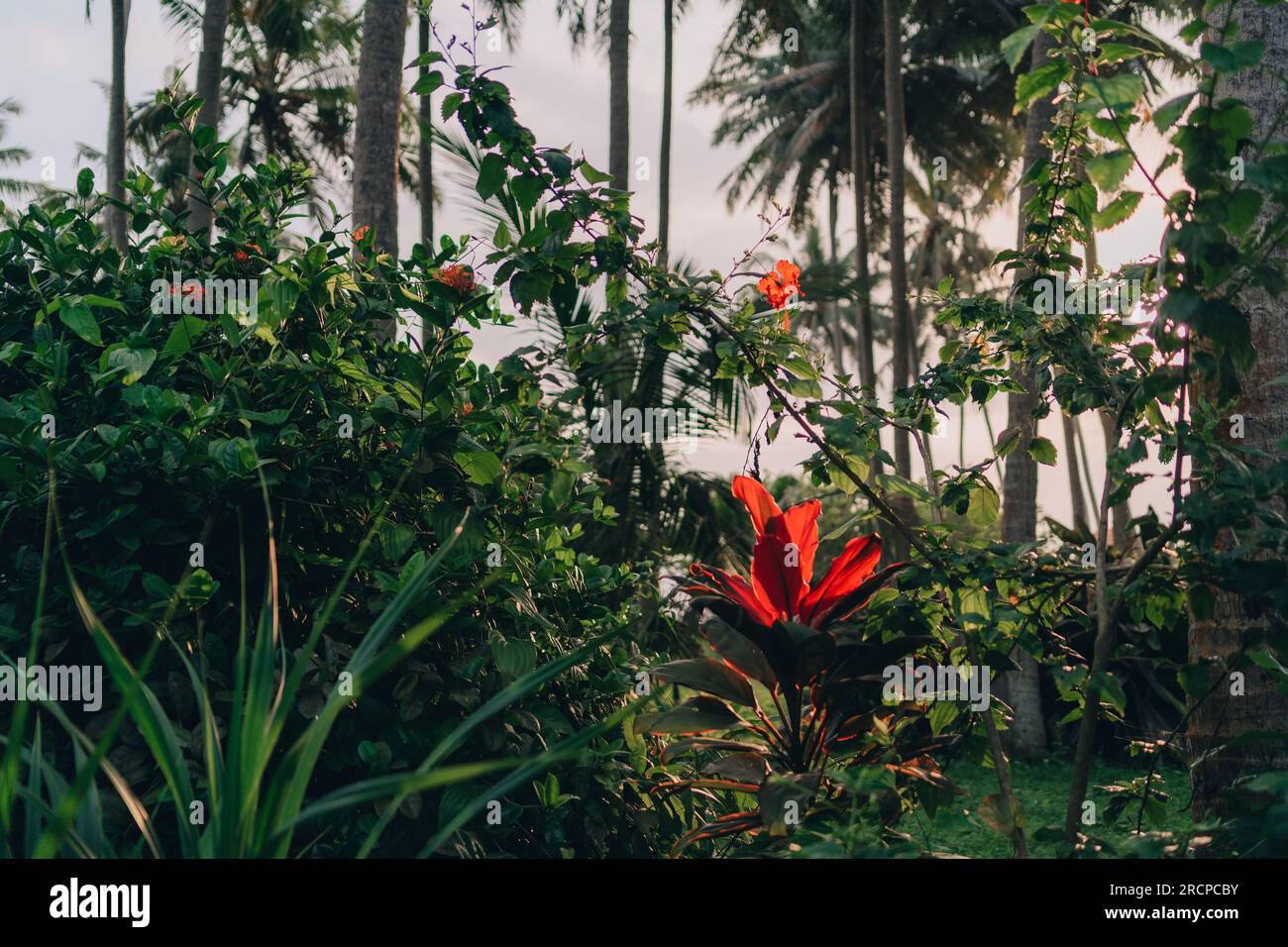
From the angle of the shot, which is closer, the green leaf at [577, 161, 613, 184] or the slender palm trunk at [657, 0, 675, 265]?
the green leaf at [577, 161, 613, 184]

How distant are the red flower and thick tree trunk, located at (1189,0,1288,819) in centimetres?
78

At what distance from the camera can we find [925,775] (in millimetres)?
2193

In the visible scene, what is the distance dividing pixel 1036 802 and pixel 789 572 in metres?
4.17

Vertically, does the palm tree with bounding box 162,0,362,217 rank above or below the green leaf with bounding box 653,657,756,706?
above

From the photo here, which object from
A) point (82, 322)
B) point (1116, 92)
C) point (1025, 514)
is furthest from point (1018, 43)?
point (1025, 514)

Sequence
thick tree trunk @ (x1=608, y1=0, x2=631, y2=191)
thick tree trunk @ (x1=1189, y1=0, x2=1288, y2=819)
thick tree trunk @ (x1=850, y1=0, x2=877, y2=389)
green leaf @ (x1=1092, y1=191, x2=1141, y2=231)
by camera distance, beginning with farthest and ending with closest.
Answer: thick tree trunk @ (x1=850, y1=0, x2=877, y2=389) → thick tree trunk @ (x1=608, y1=0, x2=631, y2=191) → thick tree trunk @ (x1=1189, y1=0, x2=1288, y2=819) → green leaf @ (x1=1092, y1=191, x2=1141, y2=231)

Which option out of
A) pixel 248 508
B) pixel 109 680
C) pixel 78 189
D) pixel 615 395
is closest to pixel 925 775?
pixel 248 508

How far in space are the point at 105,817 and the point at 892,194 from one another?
11317 millimetres

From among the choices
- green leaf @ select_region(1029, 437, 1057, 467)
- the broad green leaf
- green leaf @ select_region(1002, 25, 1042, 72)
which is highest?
green leaf @ select_region(1002, 25, 1042, 72)

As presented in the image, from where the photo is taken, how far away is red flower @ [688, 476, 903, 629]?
2.47 metres

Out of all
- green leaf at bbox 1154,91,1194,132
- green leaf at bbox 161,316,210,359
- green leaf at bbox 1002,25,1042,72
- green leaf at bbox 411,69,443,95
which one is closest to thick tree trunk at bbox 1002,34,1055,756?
green leaf at bbox 1154,91,1194,132
